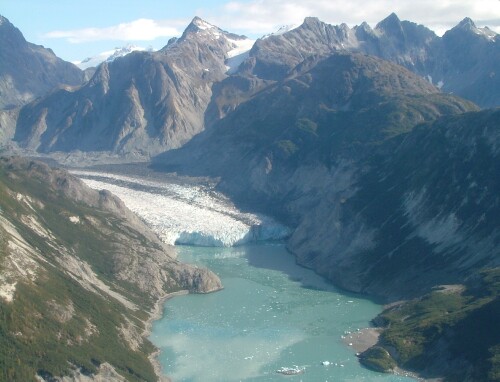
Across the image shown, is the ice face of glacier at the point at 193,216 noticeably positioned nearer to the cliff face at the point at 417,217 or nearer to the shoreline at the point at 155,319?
the cliff face at the point at 417,217

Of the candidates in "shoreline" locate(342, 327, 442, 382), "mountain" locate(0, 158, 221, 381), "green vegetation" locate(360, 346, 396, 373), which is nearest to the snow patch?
"mountain" locate(0, 158, 221, 381)

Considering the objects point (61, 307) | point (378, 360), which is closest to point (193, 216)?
point (61, 307)

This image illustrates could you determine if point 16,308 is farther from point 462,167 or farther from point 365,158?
point 365,158

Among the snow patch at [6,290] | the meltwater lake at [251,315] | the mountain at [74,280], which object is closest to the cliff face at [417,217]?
the meltwater lake at [251,315]

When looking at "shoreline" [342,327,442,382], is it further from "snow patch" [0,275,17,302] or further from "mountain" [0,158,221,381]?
"snow patch" [0,275,17,302]

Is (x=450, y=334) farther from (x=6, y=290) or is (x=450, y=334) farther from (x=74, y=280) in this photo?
(x=6, y=290)

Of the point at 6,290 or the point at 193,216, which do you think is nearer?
the point at 6,290

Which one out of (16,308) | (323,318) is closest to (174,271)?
(323,318)
